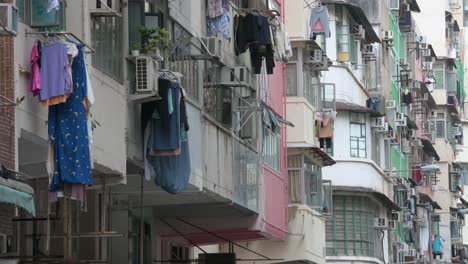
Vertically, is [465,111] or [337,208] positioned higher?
[465,111]

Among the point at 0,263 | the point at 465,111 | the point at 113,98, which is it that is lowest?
the point at 0,263

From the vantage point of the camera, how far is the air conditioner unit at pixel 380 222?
50.1 meters

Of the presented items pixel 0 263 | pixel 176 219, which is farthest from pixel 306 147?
pixel 0 263

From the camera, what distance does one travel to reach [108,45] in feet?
69.9

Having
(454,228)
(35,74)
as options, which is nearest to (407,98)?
(454,228)

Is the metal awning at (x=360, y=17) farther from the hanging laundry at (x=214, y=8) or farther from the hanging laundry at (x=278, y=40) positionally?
the hanging laundry at (x=214, y=8)

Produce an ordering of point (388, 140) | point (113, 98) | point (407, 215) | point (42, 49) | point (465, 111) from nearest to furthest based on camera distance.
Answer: point (42, 49), point (113, 98), point (388, 140), point (407, 215), point (465, 111)

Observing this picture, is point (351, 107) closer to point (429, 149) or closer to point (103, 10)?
point (429, 149)

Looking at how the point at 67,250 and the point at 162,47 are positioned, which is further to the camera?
the point at 162,47

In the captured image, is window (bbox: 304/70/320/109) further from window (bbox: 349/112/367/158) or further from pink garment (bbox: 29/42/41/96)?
pink garment (bbox: 29/42/41/96)

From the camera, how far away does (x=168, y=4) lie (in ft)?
80.3

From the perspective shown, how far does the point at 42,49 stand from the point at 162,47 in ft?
15.1

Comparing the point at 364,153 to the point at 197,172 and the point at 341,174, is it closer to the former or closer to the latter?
the point at 341,174

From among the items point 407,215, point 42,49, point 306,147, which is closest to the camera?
point 42,49
